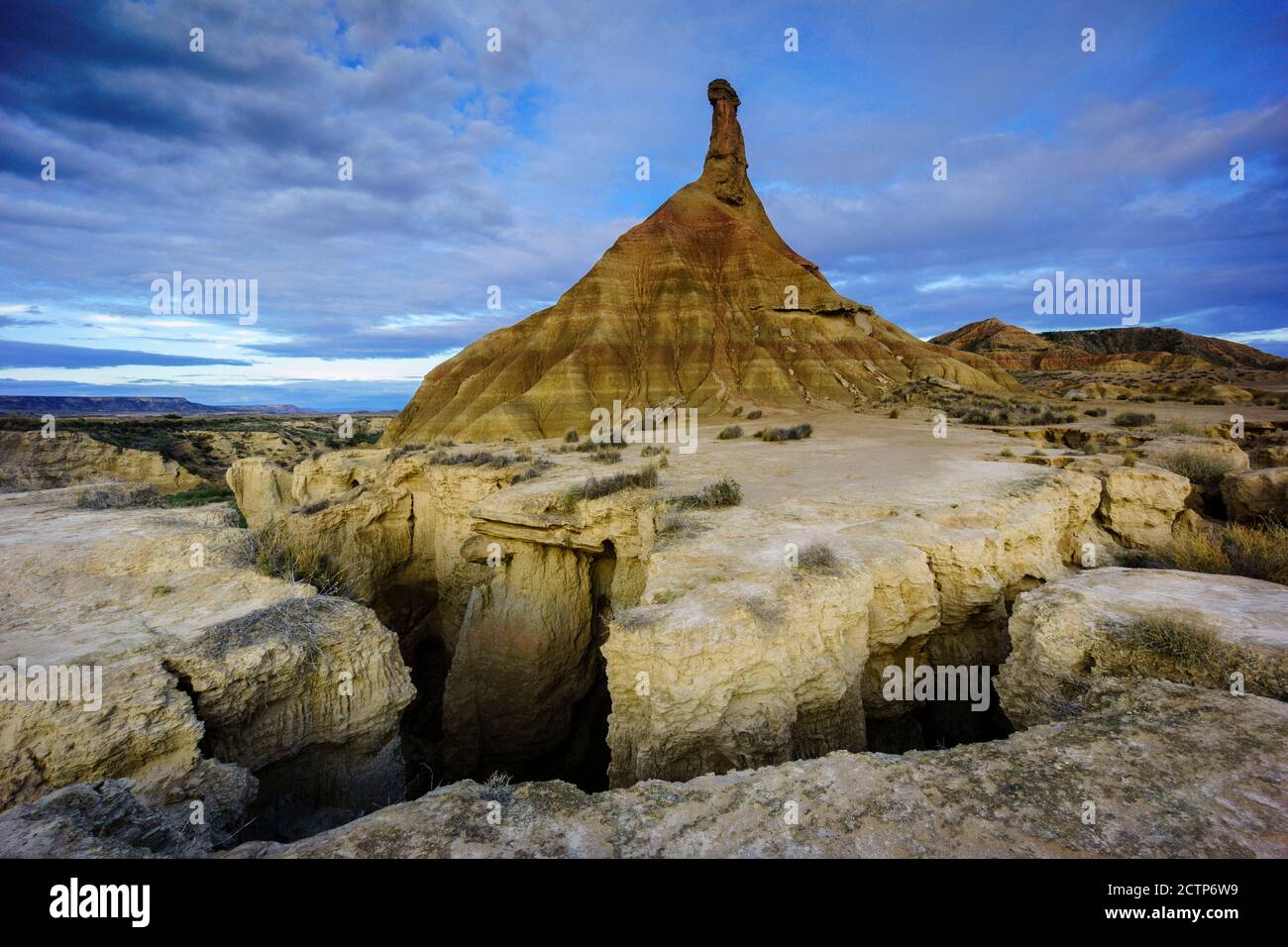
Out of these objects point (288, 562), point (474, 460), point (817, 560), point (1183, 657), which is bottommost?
point (1183, 657)

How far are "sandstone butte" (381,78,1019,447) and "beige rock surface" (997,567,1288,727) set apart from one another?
73.8 ft

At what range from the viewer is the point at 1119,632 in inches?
171

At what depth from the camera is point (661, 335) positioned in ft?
102

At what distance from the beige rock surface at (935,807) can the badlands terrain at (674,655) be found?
0.02 m

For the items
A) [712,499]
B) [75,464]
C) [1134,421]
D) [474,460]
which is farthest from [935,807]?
[75,464]

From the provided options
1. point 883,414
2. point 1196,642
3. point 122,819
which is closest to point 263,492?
point 122,819

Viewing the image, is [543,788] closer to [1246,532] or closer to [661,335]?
[1246,532]

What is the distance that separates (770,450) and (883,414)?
13825 millimetres

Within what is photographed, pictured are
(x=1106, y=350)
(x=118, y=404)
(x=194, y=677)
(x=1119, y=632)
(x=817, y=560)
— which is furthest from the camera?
(x=118, y=404)

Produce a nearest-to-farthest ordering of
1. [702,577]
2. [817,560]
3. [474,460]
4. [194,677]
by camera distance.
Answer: [194,677] < [702,577] < [817,560] < [474,460]

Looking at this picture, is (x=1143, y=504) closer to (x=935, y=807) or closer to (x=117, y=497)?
(x=935, y=807)

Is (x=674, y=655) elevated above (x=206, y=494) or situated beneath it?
elevated above

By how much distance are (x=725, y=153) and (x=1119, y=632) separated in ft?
148

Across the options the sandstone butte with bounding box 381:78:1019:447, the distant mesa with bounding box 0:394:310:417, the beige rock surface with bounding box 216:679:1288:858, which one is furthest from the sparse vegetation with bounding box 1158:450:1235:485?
the distant mesa with bounding box 0:394:310:417
